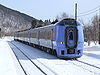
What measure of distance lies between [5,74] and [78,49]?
8.04 metres

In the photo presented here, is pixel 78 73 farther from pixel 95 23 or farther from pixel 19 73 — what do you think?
pixel 95 23

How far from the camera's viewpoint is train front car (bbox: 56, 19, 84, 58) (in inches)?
650

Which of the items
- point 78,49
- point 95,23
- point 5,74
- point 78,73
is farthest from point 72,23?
point 95,23

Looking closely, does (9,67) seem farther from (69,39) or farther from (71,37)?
(71,37)

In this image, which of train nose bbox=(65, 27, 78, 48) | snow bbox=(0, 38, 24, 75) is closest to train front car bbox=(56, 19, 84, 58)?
train nose bbox=(65, 27, 78, 48)

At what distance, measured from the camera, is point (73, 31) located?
16797mm

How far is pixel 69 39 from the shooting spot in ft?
54.8

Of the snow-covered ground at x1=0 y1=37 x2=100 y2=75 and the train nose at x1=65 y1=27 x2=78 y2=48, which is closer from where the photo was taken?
the snow-covered ground at x1=0 y1=37 x2=100 y2=75

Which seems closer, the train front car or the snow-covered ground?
the snow-covered ground

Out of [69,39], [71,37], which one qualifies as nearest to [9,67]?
[69,39]

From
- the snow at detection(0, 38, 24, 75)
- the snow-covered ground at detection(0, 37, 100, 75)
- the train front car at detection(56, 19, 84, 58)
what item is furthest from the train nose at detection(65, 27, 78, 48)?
the snow at detection(0, 38, 24, 75)

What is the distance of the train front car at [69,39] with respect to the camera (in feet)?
54.1

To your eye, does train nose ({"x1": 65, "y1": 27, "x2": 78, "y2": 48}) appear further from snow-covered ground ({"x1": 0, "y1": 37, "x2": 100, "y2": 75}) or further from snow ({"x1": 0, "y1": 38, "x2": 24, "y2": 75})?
snow ({"x1": 0, "y1": 38, "x2": 24, "y2": 75})

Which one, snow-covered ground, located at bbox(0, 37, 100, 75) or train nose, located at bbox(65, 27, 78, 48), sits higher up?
train nose, located at bbox(65, 27, 78, 48)
